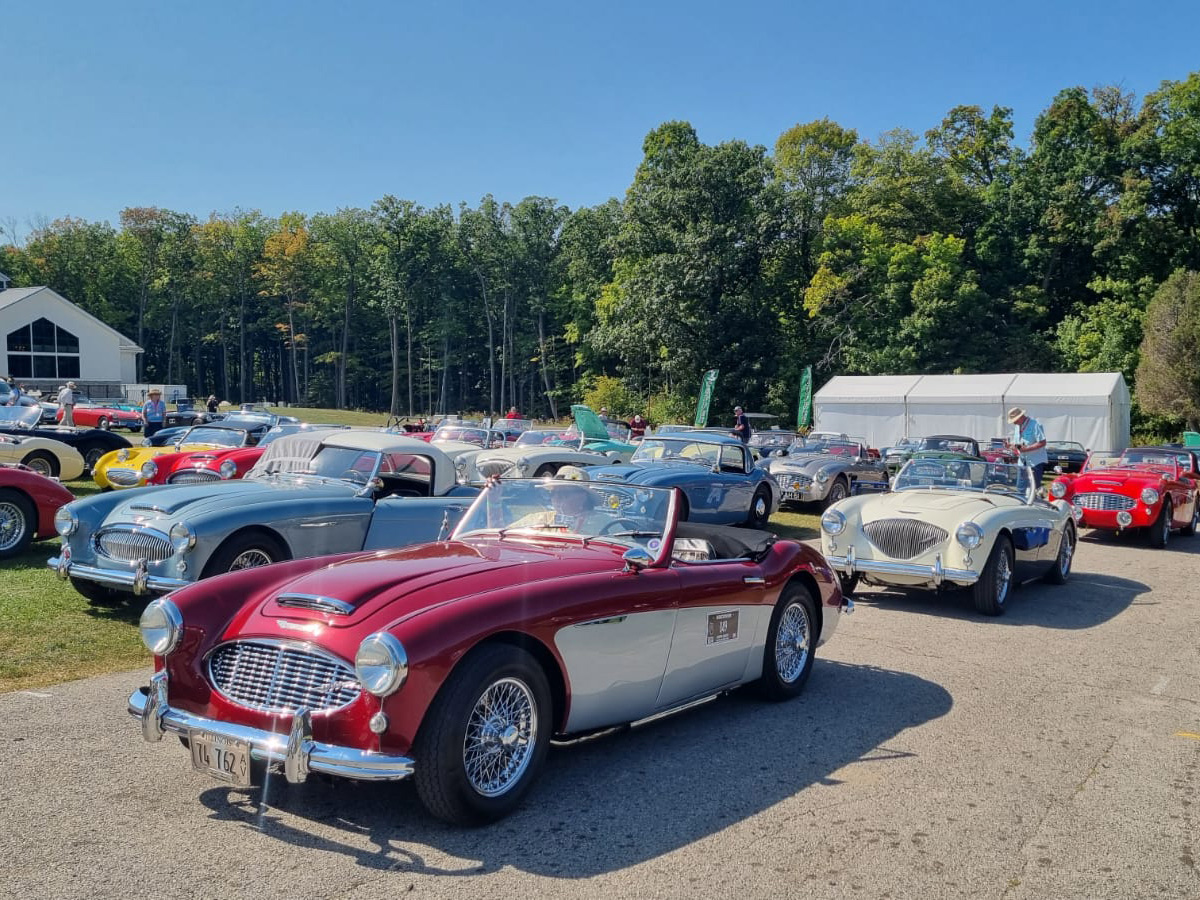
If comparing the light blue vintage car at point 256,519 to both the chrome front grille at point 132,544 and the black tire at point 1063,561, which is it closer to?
the chrome front grille at point 132,544

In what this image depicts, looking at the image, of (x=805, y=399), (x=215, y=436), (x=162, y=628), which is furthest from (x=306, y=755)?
(x=805, y=399)

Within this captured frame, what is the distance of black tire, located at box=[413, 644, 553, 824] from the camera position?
4066mm

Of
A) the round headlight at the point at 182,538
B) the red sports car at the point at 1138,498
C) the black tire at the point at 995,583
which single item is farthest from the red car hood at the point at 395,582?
the red sports car at the point at 1138,498

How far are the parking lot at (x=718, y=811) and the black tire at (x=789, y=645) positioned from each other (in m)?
0.18

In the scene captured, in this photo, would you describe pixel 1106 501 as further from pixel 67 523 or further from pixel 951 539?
pixel 67 523

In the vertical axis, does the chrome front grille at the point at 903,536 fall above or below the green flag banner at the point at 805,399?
below

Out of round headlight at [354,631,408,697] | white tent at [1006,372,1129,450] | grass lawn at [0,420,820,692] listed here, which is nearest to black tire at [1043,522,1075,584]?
round headlight at [354,631,408,697]

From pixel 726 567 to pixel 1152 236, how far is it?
50.3m

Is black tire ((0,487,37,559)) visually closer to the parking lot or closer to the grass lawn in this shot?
the grass lawn

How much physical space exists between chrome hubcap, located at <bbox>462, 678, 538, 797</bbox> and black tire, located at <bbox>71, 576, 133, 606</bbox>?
563cm

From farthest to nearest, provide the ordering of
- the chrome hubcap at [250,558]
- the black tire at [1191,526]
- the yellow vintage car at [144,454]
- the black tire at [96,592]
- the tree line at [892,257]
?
the tree line at [892,257]
the black tire at [1191,526]
the yellow vintage car at [144,454]
the black tire at [96,592]
the chrome hubcap at [250,558]

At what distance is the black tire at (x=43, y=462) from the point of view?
16094mm

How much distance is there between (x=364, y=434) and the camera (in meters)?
10.7

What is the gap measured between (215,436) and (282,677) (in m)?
14.2
